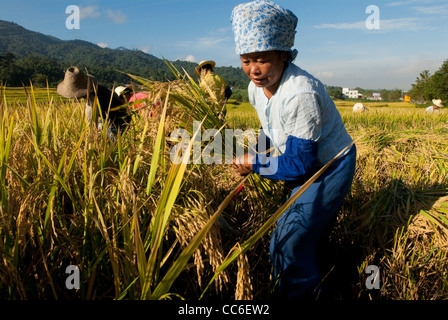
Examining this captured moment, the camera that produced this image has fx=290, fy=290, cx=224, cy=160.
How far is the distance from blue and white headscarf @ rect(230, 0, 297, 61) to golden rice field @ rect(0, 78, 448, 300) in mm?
463

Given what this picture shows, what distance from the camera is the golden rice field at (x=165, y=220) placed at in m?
0.99

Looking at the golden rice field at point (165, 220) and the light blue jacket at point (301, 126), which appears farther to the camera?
the light blue jacket at point (301, 126)

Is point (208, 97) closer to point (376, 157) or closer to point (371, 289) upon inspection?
point (371, 289)

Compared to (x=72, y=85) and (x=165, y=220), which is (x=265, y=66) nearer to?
(x=165, y=220)

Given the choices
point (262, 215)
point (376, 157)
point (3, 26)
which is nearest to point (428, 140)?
point (376, 157)

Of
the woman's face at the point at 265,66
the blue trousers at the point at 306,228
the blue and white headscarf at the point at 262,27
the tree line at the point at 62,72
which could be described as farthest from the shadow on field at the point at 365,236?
the tree line at the point at 62,72

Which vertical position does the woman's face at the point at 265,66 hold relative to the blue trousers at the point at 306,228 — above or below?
above

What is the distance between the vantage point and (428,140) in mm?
3457

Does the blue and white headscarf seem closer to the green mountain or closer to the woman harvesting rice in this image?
the woman harvesting rice

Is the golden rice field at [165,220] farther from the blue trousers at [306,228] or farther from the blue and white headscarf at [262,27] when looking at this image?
the blue and white headscarf at [262,27]

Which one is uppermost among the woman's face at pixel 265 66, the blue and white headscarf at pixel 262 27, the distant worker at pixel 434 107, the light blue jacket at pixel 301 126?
the distant worker at pixel 434 107

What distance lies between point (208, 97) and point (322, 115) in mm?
759

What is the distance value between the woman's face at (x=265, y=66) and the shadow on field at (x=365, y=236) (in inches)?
41.8
